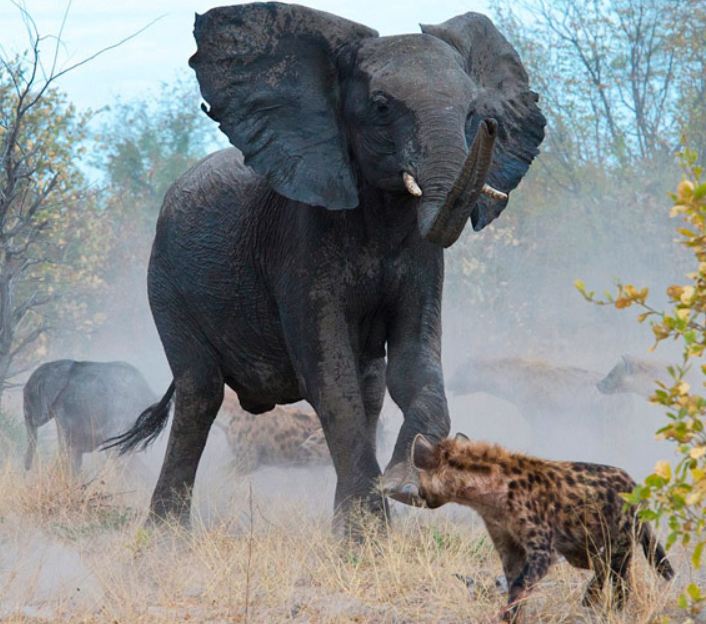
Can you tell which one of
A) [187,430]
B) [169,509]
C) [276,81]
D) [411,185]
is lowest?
[169,509]

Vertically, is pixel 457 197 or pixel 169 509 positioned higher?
pixel 457 197

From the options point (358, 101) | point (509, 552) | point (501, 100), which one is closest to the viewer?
point (509, 552)

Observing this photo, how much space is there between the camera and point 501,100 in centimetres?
783

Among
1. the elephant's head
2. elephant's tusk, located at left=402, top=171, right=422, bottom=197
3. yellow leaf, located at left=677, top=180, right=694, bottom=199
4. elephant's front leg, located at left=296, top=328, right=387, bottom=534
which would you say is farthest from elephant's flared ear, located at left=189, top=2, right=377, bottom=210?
yellow leaf, located at left=677, top=180, right=694, bottom=199

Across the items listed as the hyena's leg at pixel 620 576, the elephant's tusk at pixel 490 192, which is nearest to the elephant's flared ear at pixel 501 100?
the elephant's tusk at pixel 490 192

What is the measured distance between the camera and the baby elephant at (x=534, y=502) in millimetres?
5070

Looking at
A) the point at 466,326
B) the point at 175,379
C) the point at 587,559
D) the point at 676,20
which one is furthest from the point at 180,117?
the point at 587,559

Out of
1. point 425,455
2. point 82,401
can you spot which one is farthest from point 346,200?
point 82,401

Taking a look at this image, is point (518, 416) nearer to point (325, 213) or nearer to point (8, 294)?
point (8, 294)

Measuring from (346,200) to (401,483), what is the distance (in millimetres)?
1494

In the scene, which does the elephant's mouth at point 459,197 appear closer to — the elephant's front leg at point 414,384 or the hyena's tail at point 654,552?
the elephant's front leg at point 414,384

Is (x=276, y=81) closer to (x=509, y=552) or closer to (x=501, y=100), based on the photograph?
(x=501, y=100)

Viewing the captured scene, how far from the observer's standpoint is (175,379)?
345 inches

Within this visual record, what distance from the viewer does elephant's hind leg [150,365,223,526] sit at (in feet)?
28.1
